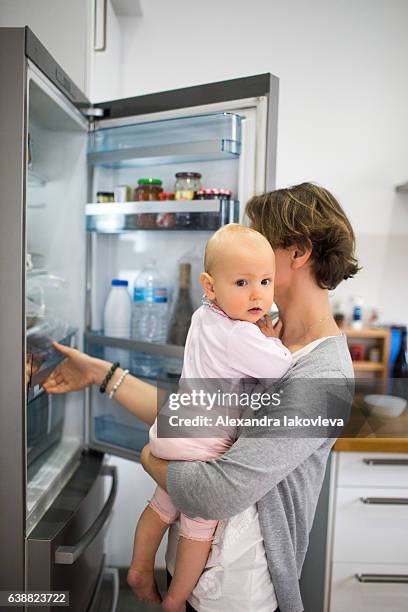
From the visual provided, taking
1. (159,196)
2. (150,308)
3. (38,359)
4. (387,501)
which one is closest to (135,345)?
(150,308)

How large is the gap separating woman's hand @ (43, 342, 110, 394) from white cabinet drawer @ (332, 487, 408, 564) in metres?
0.78

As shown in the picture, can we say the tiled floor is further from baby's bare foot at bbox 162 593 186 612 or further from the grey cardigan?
the grey cardigan

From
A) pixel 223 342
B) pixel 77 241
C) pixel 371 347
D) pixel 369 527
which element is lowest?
pixel 369 527

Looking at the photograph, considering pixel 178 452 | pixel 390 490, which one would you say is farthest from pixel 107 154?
pixel 390 490

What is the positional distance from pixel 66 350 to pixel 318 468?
0.63 meters

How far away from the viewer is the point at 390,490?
153 cm

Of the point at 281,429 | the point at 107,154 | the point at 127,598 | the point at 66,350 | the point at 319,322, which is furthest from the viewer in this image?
the point at 127,598

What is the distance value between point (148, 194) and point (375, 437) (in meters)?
0.90

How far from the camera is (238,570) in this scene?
855 millimetres

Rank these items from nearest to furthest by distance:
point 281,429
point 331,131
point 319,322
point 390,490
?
point 281,429, point 319,322, point 390,490, point 331,131

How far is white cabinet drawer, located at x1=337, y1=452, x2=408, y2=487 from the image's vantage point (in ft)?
4.99

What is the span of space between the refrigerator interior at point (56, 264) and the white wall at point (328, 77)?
2.20 ft

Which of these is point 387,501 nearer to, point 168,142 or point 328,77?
point 168,142

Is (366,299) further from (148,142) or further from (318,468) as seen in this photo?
(318,468)
